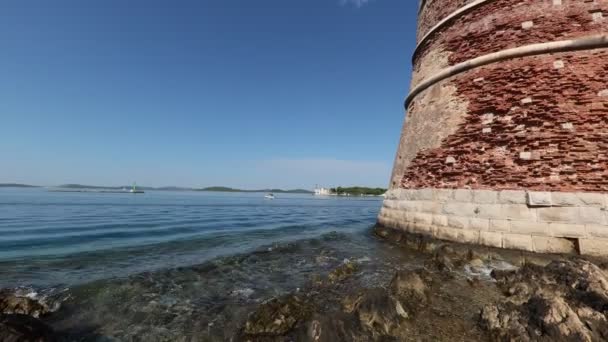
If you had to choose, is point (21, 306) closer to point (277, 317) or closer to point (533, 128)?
point (277, 317)

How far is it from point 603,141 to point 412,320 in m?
6.08

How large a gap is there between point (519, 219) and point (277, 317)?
19.7 feet

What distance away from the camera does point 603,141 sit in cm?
623

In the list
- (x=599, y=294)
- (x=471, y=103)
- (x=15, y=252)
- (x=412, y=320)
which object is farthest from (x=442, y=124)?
(x=15, y=252)

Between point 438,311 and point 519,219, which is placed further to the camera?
point 519,219

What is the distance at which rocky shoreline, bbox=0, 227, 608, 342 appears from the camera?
3410 millimetres

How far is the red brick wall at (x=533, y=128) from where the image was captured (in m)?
6.38

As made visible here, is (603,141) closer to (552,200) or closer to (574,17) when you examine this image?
(552,200)

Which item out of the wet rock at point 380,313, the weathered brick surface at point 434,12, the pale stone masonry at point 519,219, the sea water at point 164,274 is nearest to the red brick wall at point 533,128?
the pale stone masonry at point 519,219

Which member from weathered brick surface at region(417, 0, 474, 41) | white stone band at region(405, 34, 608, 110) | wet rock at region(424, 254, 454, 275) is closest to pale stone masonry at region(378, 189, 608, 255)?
wet rock at region(424, 254, 454, 275)

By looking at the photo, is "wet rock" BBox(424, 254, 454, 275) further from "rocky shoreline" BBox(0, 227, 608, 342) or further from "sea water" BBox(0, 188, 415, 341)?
"sea water" BBox(0, 188, 415, 341)

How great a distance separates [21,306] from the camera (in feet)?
15.6

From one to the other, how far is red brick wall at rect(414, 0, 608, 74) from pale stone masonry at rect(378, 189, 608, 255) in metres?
4.16

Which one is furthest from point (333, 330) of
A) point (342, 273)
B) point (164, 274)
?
point (164, 274)
